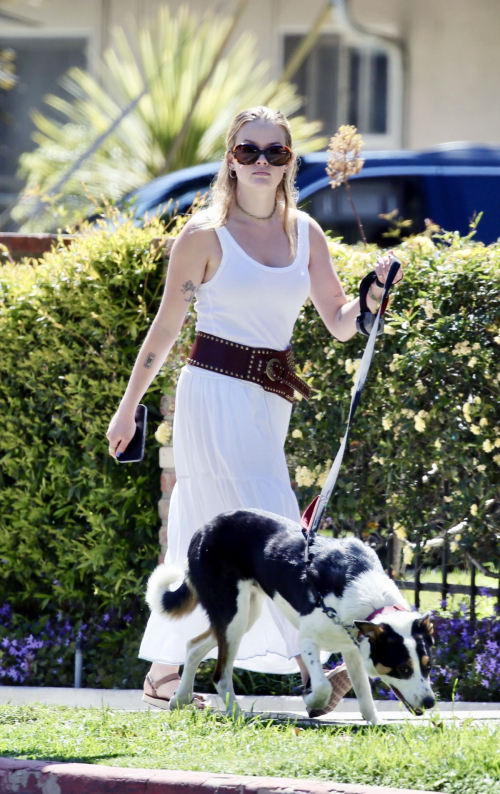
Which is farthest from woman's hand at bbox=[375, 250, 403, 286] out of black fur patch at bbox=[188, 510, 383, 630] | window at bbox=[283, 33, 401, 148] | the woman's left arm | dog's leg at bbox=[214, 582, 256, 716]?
window at bbox=[283, 33, 401, 148]

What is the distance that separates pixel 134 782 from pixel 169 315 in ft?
5.17

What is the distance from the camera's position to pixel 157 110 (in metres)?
12.8

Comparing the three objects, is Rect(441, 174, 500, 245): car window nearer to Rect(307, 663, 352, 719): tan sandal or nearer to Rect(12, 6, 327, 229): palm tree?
Rect(12, 6, 327, 229): palm tree

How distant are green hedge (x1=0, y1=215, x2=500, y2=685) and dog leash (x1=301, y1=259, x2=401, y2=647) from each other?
99 centimetres

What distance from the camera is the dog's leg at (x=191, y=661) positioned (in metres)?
3.64

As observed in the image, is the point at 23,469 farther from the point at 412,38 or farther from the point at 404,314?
the point at 412,38

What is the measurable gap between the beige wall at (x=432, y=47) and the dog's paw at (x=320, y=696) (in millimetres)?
11827

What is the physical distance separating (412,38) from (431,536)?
1087 cm

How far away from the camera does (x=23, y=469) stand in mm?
5488

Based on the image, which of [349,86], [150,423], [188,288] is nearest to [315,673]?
[188,288]

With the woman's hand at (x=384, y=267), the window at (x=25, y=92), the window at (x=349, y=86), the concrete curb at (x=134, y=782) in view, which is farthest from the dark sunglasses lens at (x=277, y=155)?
the window at (x=25, y=92)

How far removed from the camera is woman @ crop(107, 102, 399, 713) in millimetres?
3646

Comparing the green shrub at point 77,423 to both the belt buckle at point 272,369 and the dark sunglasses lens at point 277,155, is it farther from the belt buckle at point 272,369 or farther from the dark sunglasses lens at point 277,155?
the dark sunglasses lens at point 277,155

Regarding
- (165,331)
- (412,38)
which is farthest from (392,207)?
(412,38)
